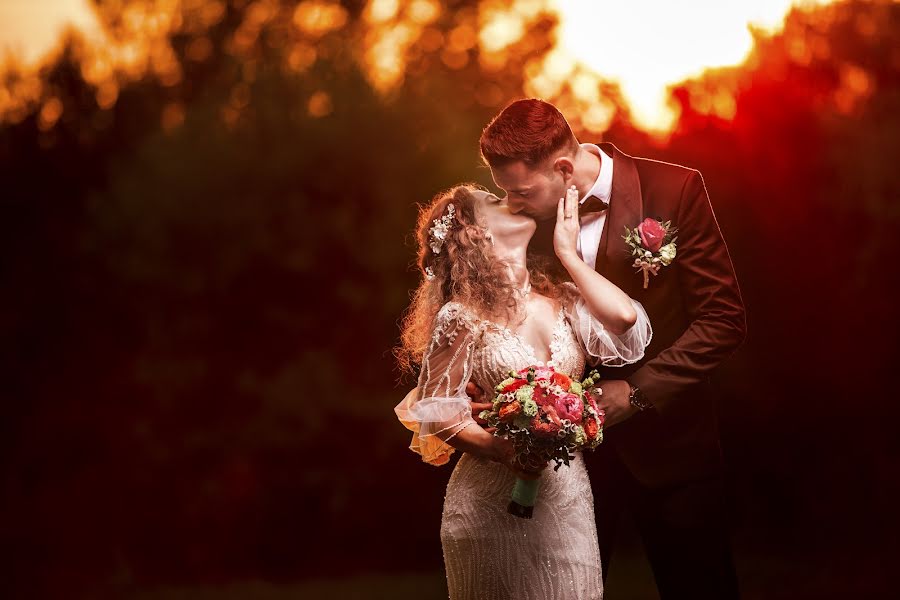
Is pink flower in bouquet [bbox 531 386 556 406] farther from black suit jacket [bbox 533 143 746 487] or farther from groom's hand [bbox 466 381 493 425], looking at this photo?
black suit jacket [bbox 533 143 746 487]

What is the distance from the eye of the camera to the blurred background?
6375 millimetres

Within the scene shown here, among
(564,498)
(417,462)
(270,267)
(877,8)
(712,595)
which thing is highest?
(877,8)

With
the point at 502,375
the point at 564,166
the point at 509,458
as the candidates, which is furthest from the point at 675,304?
the point at 509,458

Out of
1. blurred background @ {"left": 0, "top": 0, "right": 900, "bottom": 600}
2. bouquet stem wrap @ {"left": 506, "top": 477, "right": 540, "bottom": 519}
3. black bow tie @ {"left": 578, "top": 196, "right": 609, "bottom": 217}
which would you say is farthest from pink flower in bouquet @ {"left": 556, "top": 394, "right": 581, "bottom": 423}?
blurred background @ {"left": 0, "top": 0, "right": 900, "bottom": 600}

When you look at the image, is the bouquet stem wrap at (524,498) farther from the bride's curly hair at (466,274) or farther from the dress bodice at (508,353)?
the bride's curly hair at (466,274)

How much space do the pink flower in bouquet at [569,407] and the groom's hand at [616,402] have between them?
0.34m

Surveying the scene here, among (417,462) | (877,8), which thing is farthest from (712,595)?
(877,8)

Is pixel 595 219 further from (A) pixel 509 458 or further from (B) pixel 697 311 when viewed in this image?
(A) pixel 509 458

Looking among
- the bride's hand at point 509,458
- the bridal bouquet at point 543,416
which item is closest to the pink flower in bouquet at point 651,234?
the bridal bouquet at point 543,416

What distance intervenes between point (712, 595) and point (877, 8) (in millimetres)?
4532

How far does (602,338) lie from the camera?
2.98m

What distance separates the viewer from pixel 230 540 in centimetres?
696

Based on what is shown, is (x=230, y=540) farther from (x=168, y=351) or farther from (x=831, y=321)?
(x=831, y=321)

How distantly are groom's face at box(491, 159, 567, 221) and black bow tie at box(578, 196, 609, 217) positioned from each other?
0.12m
